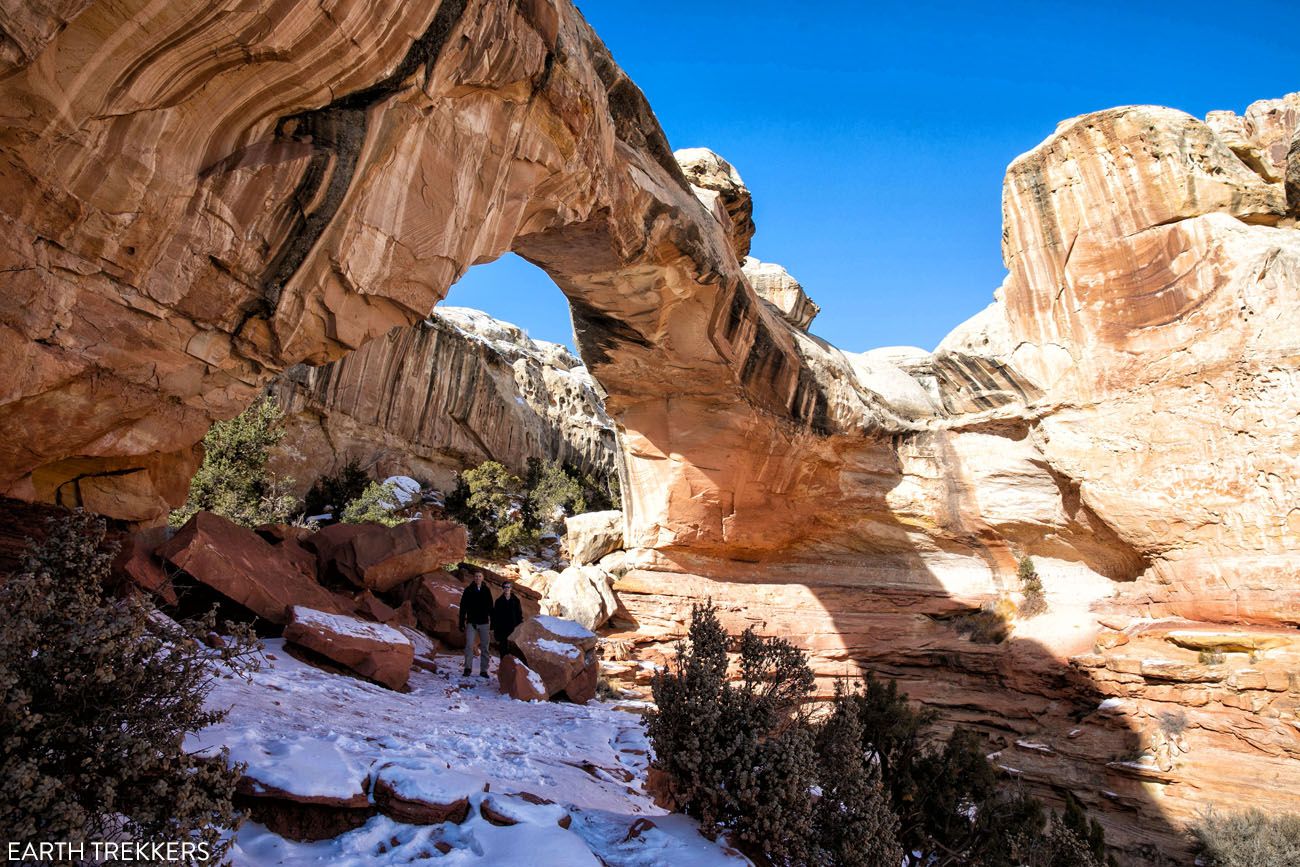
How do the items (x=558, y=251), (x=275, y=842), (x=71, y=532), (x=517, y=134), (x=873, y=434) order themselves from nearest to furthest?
(x=275, y=842), (x=71, y=532), (x=517, y=134), (x=558, y=251), (x=873, y=434)

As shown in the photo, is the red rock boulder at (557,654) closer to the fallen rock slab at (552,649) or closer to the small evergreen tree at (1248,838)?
the fallen rock slab at (552,649)

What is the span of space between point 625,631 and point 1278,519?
39.9 feet

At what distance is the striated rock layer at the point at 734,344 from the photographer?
5117 mm

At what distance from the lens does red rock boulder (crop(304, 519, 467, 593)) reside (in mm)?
10086

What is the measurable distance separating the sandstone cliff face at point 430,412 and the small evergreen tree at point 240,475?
489cm

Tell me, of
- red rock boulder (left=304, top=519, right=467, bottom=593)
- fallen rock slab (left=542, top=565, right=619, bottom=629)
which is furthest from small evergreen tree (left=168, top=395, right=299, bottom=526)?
red rock boulder (left=304, top=519, right=467, bottom=593)

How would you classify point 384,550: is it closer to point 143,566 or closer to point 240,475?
point 143,566

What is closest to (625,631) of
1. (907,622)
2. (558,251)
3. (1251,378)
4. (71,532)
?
(907,622)

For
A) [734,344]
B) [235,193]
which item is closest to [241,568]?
[235,193]

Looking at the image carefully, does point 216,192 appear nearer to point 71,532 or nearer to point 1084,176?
point 71,532

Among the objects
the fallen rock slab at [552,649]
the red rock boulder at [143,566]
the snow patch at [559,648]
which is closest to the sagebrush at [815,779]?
the fallen rock slab at [552,649]

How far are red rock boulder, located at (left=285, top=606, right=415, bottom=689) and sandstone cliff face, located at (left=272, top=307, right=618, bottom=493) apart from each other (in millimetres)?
19343

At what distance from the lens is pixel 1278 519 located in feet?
40.4

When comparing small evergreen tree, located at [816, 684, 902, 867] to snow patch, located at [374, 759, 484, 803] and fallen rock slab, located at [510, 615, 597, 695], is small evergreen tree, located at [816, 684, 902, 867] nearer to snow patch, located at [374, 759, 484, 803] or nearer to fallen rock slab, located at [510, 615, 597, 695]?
snow patch, located at [374, 759, 484, 803]
